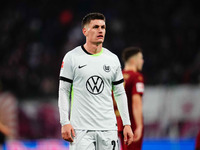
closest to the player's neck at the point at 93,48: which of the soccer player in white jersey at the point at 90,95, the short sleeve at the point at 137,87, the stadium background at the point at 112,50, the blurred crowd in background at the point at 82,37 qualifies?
the soccer player in white jersey at the point at 90,95

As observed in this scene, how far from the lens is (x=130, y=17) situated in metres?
17.0

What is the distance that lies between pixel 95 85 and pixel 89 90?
8cm

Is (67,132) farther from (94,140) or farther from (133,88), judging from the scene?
(133,88)

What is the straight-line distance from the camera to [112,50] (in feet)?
51.0

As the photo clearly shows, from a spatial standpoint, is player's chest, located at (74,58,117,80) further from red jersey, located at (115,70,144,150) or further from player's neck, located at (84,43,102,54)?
red jersey, located at (115,70,144,150)

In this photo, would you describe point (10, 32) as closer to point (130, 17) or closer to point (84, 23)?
point (130, 17)

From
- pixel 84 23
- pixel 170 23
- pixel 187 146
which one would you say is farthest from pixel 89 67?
pixel 170 23

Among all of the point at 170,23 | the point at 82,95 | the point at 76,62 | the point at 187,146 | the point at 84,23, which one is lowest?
the point at 187,146

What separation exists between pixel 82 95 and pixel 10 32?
559 inches

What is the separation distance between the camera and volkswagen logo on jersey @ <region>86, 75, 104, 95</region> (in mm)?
4465

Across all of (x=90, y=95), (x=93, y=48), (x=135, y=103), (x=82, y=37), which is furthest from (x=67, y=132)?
(x=82, y=37)

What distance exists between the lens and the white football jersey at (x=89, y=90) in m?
4.45

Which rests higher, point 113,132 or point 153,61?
point 153,61

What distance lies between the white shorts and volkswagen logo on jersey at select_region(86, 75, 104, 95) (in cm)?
37
